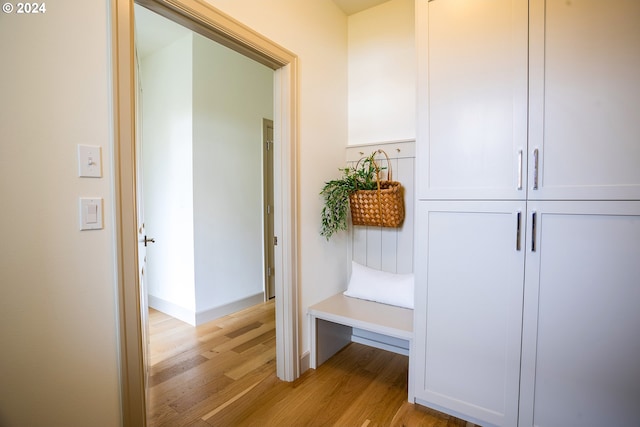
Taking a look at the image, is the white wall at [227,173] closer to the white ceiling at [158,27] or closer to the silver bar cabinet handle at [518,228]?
the white ceiling at [158,27]

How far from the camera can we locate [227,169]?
10.5ft

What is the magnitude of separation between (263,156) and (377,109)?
1.52 m

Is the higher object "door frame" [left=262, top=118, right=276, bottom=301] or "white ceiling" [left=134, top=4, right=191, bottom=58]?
"white ceiling" [left=134, top=4, right=191, bottom=58]

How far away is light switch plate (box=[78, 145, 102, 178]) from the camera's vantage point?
1055 millimetres

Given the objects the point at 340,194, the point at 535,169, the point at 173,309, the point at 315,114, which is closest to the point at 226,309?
the point at 173,309

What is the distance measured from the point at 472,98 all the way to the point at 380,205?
0.87m

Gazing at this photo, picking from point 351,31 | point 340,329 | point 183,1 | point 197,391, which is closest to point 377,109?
point 351,31

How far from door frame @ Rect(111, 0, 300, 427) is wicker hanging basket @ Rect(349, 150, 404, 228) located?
0.51 meters

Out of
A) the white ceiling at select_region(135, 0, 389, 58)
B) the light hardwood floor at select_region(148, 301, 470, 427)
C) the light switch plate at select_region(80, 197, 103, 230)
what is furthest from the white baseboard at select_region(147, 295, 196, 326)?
the white ceiling at select_region(135, 0, 389, 58)

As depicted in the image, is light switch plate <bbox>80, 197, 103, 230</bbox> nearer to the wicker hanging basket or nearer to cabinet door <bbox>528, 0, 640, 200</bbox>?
the wicker hanging basket

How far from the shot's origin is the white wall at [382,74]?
2334 millimetres

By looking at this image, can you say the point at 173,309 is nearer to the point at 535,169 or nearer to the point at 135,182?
the point at 135,182

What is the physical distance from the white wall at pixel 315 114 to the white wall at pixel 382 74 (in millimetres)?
99

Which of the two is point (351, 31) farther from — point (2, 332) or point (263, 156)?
point (2, 332)
